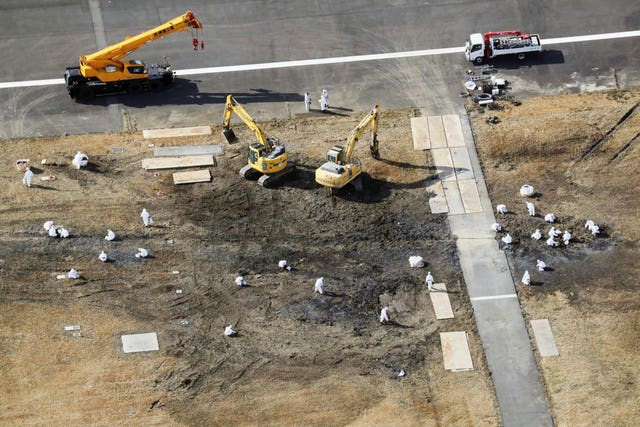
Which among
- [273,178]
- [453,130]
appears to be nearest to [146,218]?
[273,178]

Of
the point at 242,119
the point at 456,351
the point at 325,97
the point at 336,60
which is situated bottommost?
the point at 456,351

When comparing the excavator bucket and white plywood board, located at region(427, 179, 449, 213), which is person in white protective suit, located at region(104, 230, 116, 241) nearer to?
the excavator bucket

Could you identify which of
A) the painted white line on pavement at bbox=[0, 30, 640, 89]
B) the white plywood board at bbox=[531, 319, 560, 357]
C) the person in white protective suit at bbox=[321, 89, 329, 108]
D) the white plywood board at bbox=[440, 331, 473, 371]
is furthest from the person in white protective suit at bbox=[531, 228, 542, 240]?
the painted white line on pavement at bbox=[0, 30, 640, 89]

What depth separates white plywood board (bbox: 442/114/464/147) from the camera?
56.6 metres

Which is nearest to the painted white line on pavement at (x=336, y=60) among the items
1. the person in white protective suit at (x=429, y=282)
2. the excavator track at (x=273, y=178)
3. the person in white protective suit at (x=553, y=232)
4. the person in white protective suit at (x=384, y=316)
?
the excavator track at (x=273, y=178)

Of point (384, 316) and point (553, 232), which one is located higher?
point (553, 232)

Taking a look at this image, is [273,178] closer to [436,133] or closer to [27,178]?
[436,133]

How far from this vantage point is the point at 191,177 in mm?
54250

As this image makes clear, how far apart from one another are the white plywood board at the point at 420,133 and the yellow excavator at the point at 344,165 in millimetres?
3603

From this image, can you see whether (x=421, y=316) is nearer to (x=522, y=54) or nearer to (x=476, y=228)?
(x=476, y=228)

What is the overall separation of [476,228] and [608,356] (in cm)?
993

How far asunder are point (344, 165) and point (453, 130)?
8172 mm

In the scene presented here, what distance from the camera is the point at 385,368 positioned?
45312 mm

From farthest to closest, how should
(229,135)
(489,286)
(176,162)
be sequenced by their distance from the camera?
1. (229,135)
2. (176,162)
3. (489,286)
